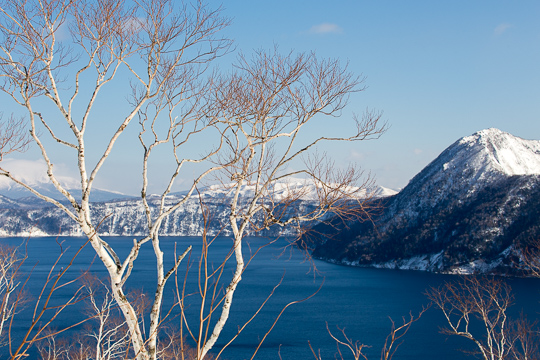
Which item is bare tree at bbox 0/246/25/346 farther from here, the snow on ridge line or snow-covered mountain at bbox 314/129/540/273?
the snow on ridge line

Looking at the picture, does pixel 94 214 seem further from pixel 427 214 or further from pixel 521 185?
pixel 521 185

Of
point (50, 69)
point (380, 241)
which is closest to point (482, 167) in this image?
point (380, 241)

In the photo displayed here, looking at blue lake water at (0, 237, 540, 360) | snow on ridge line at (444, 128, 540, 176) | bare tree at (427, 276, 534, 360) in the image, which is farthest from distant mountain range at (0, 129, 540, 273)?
bare tree at (427, 276, 534, 360)

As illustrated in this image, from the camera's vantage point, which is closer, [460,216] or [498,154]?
[460,216]

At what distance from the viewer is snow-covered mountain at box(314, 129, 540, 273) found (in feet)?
211

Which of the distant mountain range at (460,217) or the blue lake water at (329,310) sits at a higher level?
the distant mountain range at (460,217)

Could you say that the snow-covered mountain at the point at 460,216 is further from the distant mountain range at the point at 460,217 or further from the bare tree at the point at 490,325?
the bare tree at the point at 490,325

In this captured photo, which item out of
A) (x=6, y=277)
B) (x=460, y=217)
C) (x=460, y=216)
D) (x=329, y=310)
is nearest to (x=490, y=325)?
(x=6, y=277)

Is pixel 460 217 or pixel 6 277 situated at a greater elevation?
pixel 460 217

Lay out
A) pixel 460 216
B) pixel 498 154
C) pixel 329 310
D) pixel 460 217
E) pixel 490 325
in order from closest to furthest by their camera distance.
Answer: pixel 490 325, pixel 329 310, pixel 460 217, pixel 460 216, pixel 498 154

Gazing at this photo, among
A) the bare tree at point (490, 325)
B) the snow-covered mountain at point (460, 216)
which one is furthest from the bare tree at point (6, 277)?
the snow-covered mountain at point (460, 216)

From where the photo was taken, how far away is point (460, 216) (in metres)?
73.4

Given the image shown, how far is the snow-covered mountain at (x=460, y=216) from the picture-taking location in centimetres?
6438

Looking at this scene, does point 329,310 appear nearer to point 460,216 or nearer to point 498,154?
point 460,216
